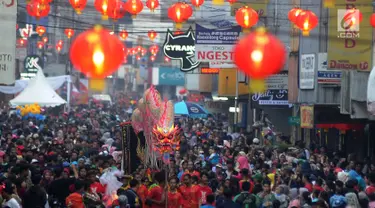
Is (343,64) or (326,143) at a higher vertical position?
(343,64)

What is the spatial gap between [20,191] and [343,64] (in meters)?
11.0

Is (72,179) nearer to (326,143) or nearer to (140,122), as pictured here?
(140,122)

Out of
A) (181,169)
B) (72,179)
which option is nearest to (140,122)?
(181,169)

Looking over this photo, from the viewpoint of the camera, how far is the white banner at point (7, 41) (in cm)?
1658

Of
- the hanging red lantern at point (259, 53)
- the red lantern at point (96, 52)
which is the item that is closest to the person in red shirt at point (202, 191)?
the hanging red lantern at point (259, 53)

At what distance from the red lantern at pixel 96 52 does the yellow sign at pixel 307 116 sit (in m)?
12.9

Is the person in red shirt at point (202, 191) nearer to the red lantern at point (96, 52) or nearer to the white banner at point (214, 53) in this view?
the red lantern at point (96, 52)

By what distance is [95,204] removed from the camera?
13125 mm

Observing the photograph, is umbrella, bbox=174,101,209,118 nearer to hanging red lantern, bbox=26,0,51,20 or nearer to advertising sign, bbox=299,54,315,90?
advertising sign, bbox=299,54,315,90

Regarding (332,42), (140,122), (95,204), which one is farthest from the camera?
(332,42)

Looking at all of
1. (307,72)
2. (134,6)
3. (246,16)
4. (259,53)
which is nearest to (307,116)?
(307,72)

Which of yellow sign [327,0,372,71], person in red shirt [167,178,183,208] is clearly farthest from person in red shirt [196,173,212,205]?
yellow sign [327,0,372,71]

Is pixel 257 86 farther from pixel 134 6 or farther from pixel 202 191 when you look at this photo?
pixel 202 191

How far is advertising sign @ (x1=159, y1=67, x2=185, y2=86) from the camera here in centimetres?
9256
